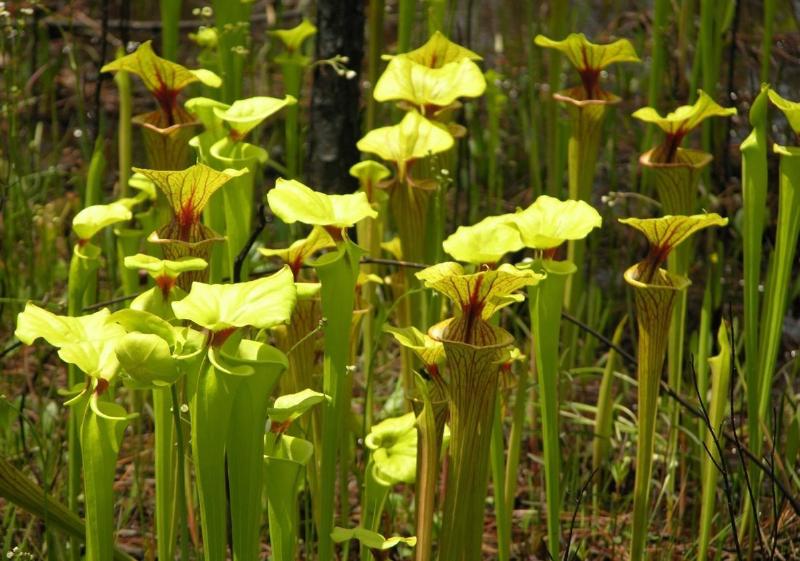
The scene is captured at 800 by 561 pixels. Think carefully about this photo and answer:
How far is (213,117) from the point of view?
140cm

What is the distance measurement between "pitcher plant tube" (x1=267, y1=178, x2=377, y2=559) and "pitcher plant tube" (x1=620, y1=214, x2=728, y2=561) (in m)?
0.34

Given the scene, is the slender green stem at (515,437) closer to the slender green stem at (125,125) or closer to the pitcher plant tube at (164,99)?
the pitcher plant tube at (164,99)

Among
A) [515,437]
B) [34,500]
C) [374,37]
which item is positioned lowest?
[515,437]

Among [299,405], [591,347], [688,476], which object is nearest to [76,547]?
[299,405]

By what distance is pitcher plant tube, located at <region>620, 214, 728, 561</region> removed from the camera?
1214 millimetres

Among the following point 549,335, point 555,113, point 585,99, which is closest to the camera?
point 549,335

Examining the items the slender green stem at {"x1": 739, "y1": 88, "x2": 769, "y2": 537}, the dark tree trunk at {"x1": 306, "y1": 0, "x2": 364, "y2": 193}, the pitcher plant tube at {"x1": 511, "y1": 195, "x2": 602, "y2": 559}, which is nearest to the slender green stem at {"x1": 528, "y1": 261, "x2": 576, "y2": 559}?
the pitcher plant tube at {"x1": 511, "y1": 195, "x2": 602, "y2": 559}

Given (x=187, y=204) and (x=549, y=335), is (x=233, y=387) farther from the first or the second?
(x=549, y=335)

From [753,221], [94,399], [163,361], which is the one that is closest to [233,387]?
[163,361]

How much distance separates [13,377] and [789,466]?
5.51 ft

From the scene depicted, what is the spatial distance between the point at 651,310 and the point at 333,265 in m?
0.45

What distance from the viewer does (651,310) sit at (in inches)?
51.4

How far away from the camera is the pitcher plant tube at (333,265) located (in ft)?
3.63

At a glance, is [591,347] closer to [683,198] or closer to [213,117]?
[683,198]
